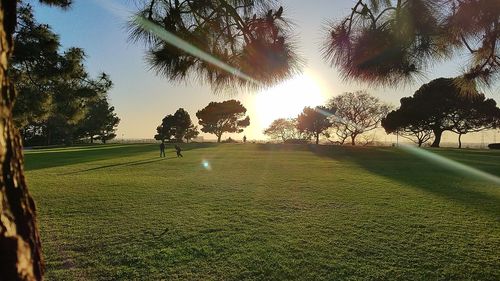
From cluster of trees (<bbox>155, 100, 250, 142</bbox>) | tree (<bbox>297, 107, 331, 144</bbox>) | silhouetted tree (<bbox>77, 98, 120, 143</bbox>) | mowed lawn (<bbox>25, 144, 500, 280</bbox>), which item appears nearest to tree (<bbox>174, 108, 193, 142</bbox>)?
cluster of trees (<bbox>155, 100, 250, 142</bbox>)

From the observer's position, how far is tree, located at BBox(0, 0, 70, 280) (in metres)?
0.96

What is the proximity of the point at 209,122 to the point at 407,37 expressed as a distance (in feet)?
234

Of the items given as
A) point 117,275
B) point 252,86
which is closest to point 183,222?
point 117,275

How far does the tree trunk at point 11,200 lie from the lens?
964 mm

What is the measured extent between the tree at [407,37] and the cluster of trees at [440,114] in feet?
138

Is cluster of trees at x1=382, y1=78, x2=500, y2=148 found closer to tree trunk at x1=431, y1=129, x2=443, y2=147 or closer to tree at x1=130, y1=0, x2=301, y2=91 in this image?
tree trunk at x1=431, y1=129, x2=443, y2=147

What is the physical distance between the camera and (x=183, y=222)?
5.82m

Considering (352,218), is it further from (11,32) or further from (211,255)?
(11,32)

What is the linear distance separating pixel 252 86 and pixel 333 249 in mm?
2474

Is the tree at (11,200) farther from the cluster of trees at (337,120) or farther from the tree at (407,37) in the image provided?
the cluster of trees at (337,120)

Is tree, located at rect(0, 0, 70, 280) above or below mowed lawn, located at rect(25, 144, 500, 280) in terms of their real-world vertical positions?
above

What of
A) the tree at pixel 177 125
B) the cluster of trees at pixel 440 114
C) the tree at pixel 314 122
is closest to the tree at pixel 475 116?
the cluster of trees at pixel 440 114

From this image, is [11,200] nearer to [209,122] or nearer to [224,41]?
[224,41]

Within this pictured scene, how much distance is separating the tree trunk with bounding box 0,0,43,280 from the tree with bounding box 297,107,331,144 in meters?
60.8
